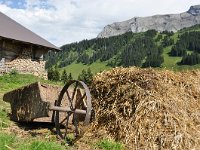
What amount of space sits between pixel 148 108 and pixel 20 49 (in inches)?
927

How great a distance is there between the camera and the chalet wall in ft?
97.9

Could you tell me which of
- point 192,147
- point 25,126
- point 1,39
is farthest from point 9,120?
point 1,39

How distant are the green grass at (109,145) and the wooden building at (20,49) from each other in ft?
68.5

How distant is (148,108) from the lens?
9477 mm

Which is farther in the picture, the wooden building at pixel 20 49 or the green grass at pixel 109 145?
the wooden building at pixel 20 49

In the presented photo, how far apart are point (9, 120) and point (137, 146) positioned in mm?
4471

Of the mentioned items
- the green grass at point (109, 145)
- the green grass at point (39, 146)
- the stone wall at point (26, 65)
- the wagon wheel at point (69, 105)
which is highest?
the stone wall at point (26, 65)

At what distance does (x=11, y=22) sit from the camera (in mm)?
34750

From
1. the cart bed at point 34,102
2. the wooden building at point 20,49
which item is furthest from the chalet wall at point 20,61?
A: the cart bed at point 34,102

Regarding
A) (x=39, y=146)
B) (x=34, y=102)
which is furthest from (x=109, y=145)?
(x=34, y=102)

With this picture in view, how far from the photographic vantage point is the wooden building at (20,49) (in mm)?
29556

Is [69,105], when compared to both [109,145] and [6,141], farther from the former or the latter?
[6,141]

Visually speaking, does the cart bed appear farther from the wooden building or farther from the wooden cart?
the wooden building

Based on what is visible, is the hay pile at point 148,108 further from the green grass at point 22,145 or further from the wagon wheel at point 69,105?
the green grass at point 22,145
